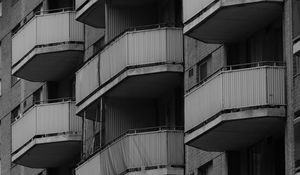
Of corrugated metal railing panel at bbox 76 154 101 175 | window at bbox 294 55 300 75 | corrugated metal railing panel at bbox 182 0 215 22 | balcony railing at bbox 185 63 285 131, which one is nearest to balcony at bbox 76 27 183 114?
corrugated metal railing panel at bbox 76 154 101 175

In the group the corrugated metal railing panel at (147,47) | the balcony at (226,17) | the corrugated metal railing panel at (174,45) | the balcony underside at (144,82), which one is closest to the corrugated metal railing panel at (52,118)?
the balcony underside at (144,82)

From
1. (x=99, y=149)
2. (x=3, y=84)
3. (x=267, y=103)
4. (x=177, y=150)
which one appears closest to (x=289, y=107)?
(x=267, y=103)

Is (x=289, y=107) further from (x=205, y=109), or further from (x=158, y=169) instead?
(x=158, y=169)

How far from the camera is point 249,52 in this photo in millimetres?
50781

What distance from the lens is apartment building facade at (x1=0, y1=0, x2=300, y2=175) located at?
48.2m

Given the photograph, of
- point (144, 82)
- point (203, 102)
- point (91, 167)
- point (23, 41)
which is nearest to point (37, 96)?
point (23, 41)

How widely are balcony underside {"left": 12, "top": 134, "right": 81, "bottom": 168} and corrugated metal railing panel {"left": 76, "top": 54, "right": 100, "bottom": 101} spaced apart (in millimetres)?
3225

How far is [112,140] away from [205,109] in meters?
7.18

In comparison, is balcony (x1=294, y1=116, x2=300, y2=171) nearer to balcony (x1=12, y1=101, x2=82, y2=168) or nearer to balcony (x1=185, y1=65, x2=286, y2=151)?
balcony (x1=185, y1=65, x2=286, y2=151)

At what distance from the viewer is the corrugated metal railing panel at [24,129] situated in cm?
6316

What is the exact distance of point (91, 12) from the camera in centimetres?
5969

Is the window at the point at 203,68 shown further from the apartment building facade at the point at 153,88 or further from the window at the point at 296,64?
the window at the point at 296,64

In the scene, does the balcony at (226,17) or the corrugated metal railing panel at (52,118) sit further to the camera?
the corrugated metal railing panel at (52,118)

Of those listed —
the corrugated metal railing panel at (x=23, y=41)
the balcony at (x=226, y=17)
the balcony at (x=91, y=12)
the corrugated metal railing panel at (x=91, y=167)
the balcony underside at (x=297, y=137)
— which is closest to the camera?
the balcony underside at (x=297, y=137)
